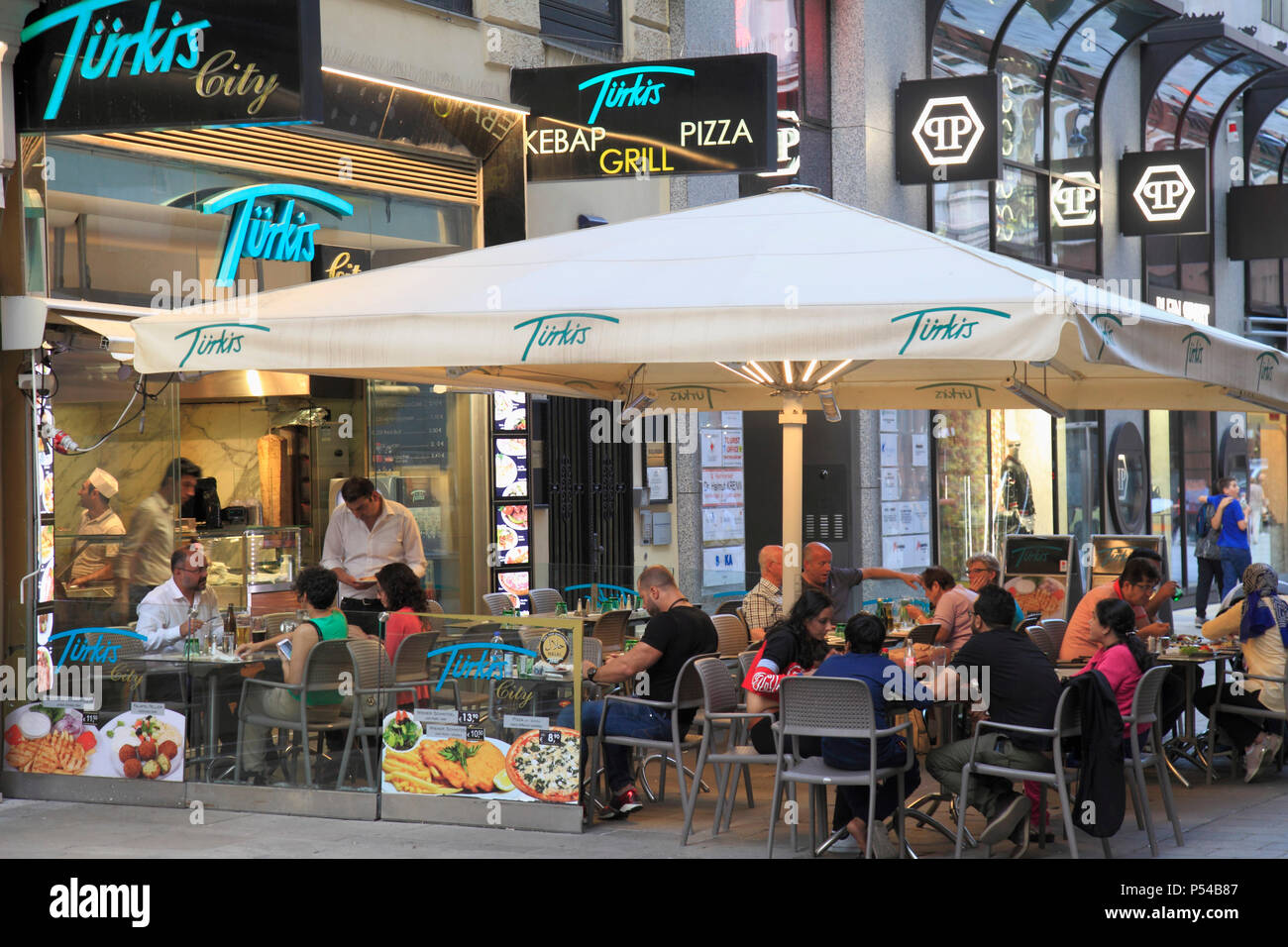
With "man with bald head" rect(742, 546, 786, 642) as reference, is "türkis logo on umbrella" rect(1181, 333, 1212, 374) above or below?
above

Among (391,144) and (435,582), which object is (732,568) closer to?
(435,582)

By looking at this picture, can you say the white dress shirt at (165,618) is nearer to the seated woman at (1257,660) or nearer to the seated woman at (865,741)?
the seated woman at (865,741)

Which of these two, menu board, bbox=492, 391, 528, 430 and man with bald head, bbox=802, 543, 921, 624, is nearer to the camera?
man with bald head, bbox=802, 543, 921, 624

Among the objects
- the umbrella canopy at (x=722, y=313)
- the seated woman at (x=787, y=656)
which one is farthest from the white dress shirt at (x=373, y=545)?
the seated woman at (x=787, y=656)

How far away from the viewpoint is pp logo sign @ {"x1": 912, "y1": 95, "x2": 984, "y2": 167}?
1628 cm

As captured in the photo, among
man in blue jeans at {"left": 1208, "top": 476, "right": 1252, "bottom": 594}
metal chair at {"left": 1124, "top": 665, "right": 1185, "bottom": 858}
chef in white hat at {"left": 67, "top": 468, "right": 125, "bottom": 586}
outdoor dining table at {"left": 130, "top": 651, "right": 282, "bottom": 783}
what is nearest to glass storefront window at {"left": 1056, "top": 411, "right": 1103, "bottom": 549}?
man in blue jeans at {"left": 1208, "top": 476, "right": 1252, "bottom": 594}

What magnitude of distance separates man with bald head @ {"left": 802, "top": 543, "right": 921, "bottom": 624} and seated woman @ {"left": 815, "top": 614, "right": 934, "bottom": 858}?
2032 millimetres

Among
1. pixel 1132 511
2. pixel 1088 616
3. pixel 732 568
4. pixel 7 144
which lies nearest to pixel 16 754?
pixel 7 144

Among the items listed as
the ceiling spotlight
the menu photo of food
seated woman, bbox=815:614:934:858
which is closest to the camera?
seated woman, bbox=815:614:934:858

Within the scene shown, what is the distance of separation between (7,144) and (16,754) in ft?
11.7

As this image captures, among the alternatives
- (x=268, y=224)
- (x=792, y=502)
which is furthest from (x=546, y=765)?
(x=268, y=224)

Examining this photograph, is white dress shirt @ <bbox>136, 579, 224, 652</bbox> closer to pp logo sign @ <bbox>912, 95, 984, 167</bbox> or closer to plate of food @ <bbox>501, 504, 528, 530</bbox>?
plate of food @ <bbox>501, 504, 528, 530</bbox>

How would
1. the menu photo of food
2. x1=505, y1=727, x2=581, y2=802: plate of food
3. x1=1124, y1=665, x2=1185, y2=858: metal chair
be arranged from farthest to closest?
the menu photo of food
x1=505, y1=727, x2=581, y2=802: plate of food
x1=1124, y1=665, x2=1185, y2=858: metal chair

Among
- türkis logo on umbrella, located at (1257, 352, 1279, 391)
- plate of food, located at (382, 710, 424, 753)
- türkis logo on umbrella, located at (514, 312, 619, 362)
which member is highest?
türkis logo on umbrella, located at (514, 312, 619, 362)
